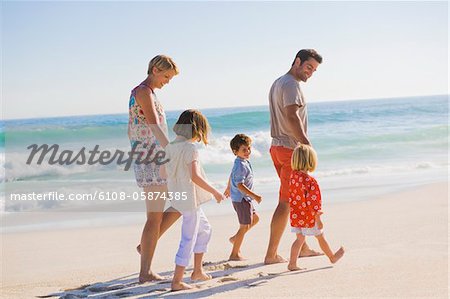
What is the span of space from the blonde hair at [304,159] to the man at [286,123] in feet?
0.73

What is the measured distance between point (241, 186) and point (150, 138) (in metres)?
0.97

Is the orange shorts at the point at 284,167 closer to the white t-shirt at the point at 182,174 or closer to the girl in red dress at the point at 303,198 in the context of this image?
the girl in red dress at the point at 303,198

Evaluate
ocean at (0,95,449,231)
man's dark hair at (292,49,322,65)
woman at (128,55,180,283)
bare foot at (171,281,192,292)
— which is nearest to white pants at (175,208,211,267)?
bare foot at (171,281,192,292)

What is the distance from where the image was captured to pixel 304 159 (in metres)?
4.37

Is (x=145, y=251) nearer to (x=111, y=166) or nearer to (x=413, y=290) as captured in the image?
(x=413, y=290)

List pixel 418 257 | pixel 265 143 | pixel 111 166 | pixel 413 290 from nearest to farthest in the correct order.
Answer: pixel 413 290
pixel 418 257
pixel 111 166
pixel 265 143

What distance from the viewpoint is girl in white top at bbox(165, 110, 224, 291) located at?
13.0ft

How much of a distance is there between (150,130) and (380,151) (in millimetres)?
14771

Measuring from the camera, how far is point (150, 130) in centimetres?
421

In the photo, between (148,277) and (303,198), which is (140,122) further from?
(303,198)

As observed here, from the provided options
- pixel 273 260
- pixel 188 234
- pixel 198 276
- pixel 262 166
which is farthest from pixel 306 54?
pixel 262 166

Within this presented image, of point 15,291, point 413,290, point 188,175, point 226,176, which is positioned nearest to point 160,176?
point 188,175

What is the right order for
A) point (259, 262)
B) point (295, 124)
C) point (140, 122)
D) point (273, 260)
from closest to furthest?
1. point (140, 122)
2. point (295, 124)
3. point (273, 260)
4. point (259, 262)

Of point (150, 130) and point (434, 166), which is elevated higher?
point (150, 130)
